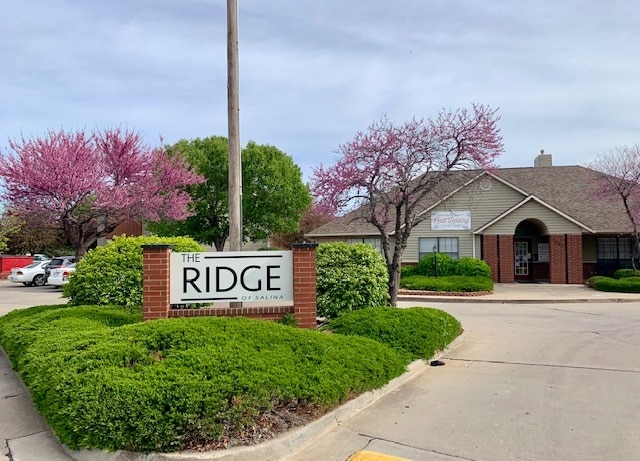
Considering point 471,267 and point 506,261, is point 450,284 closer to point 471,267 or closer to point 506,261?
point 471,267

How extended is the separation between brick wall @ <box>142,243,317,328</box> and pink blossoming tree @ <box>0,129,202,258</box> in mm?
6463

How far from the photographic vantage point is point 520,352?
29.9ft

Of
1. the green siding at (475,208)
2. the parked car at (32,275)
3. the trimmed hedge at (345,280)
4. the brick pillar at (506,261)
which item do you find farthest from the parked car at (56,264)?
the brick pillar at (506,261)

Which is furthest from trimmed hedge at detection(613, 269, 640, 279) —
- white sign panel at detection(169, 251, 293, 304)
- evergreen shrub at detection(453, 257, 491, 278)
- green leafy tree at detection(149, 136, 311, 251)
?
green leafy tree at detection(149, 136, 311, 251)

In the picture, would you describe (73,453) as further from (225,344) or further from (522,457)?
(522,457)

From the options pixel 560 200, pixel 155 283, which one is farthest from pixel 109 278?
pixel 560 200

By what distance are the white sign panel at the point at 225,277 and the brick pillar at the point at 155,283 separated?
18 cm

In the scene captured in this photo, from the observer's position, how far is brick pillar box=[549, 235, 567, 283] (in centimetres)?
2550

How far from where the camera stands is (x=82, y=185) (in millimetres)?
12992

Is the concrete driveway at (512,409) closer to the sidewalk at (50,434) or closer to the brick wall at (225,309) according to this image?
the sidewalk at (50,434)

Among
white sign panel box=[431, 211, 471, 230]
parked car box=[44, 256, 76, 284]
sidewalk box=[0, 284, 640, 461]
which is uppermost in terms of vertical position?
white sign panel box=[431, 211, 471, 230]

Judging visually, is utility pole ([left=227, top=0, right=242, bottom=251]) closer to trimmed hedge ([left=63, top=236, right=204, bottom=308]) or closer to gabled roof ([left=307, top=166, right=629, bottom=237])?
trimmed hedge ([left=63, top=236, right=204, bottom=308])

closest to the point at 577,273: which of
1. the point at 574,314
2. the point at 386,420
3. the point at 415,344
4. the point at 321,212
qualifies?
the point at 574,314

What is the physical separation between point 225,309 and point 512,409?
13.9ft
